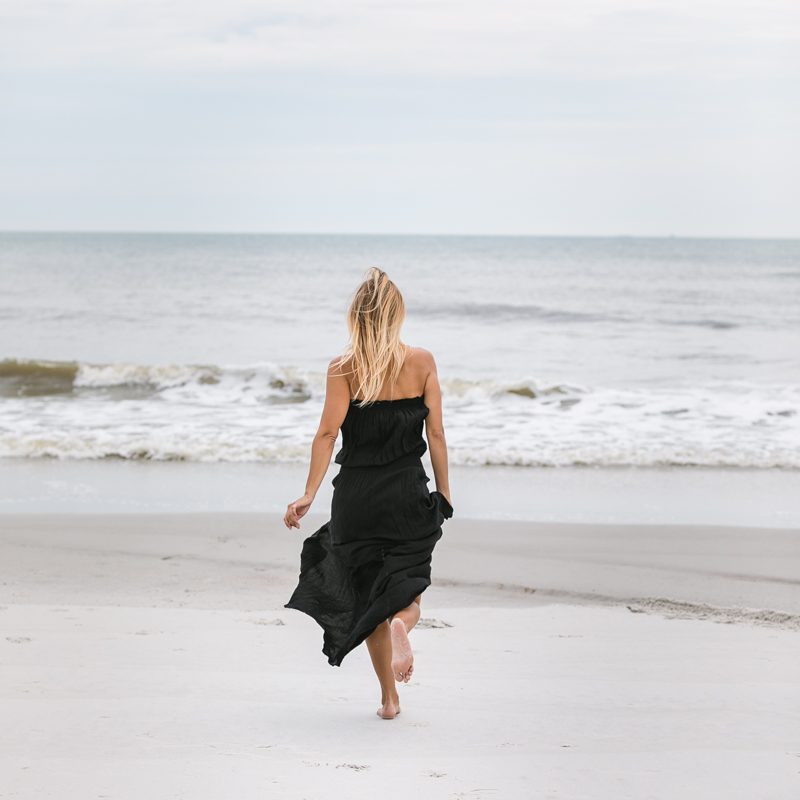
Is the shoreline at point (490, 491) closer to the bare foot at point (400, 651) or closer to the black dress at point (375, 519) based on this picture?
the black dress at point (375, 519)

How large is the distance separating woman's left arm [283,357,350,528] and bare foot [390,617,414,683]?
1.67 ft

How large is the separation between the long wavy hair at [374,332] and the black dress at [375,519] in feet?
0.41

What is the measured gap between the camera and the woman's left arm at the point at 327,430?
371 centimetres

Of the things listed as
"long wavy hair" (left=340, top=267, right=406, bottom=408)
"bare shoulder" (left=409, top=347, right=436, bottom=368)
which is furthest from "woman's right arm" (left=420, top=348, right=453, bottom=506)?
"long wavy hair" (left=340, top=267, right=406, bottom=408)

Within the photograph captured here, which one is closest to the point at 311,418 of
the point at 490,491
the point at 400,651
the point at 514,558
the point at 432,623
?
the point at 490,491

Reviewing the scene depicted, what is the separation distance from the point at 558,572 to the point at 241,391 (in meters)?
10.2

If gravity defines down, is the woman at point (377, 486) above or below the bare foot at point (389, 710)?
above

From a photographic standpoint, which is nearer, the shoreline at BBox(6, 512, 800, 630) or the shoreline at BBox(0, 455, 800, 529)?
the shoreline at BBox(6, 512, 800, 630)

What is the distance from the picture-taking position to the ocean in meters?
11.5

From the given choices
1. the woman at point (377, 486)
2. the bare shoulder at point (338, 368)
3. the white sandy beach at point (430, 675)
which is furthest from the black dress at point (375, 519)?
the white sandy beach at point (430, 675)

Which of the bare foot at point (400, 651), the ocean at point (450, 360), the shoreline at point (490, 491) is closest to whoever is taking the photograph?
the bare foot at point (400, 651)

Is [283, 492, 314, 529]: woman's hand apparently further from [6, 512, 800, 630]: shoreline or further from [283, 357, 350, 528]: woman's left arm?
[6, 512, 800, 630]: shoreline

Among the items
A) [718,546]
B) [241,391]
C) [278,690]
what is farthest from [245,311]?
[278,690]

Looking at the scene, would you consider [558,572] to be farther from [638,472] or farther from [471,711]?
[638,472]
